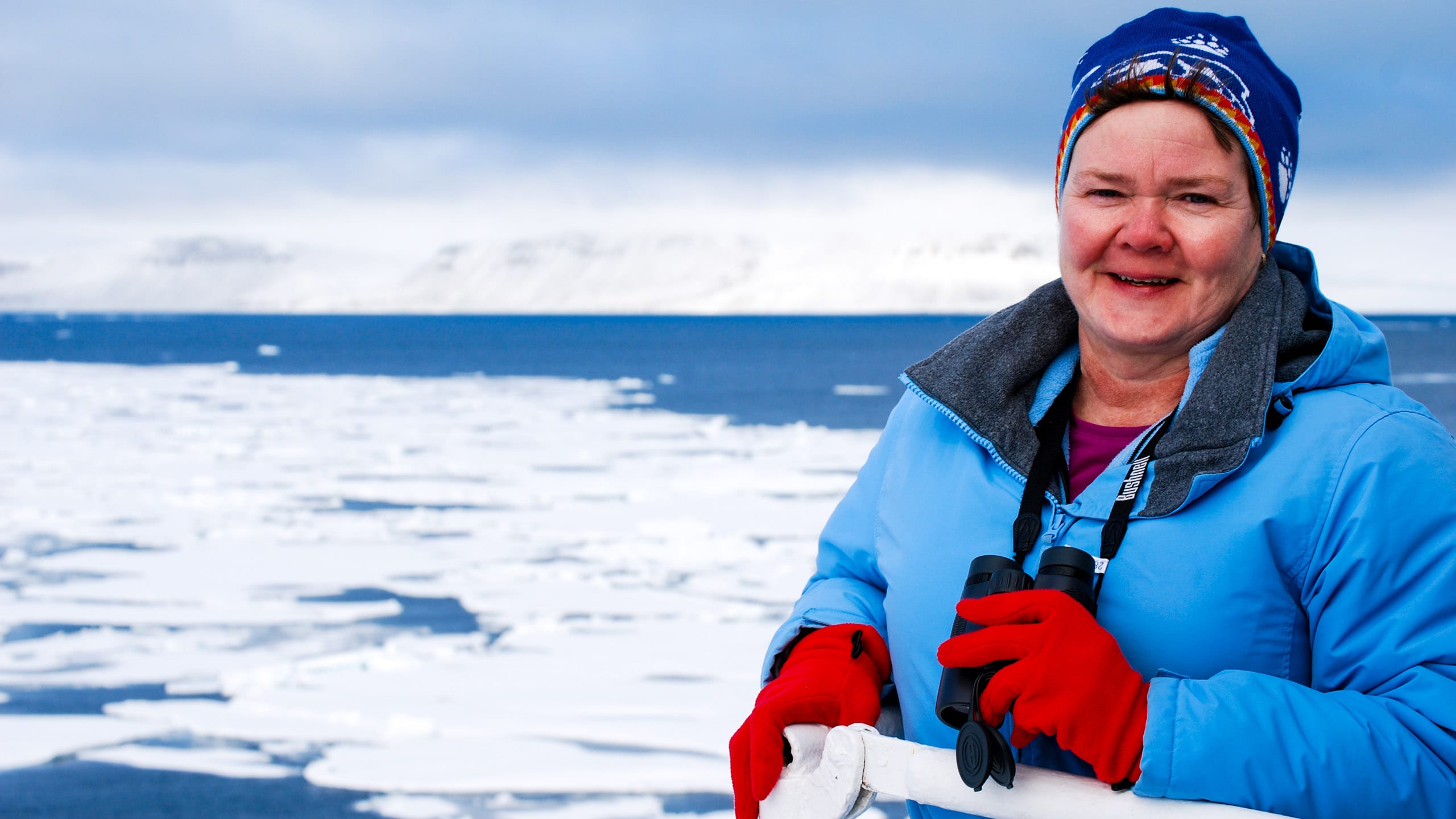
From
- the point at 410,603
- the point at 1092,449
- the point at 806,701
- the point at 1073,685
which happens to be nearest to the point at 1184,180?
the point at 1092,449

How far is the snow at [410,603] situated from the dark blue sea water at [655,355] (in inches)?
373

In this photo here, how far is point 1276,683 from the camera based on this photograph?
1.24 m

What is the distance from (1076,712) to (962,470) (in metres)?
0.40

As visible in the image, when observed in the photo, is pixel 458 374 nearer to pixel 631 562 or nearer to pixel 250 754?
pixel 631 562

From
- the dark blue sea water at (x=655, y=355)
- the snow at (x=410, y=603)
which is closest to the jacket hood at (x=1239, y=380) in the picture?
the snow at (x=410, y=603)

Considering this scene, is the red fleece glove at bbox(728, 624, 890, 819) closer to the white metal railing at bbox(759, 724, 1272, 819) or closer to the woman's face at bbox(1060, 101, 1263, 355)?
the white metal railing at bbox(759, 724, 1272, 819)

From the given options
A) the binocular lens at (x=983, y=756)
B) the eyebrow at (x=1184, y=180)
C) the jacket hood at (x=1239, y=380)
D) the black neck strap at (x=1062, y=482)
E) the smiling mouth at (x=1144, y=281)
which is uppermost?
the eyebrow at (x=1184, y=180)

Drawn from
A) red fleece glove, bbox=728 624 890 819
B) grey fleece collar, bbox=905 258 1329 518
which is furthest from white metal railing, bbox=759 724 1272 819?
grey fleece collar, bbox=905 258 1329 518

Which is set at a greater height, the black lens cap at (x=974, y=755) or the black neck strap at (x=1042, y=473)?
the black neck strap at (x=1042, y=473)

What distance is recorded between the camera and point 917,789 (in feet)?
4.46

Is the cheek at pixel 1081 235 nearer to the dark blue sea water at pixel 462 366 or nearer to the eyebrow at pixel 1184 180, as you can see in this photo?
the eyebrow at pixel 1184 180

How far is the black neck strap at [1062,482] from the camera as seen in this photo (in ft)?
4.55

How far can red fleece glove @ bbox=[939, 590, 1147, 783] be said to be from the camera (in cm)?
125

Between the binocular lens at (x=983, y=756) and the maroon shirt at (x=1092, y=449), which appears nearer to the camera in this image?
the binocular lens at (x=983, y=756)
